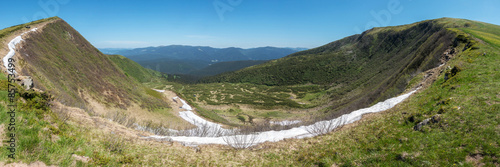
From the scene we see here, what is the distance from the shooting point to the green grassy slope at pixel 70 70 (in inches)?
926

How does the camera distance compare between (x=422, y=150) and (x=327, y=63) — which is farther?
(x=327, y=63)

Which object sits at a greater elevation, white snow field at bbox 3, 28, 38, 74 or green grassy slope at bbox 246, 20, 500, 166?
white snow field at bbox 3, 28, 38, 74

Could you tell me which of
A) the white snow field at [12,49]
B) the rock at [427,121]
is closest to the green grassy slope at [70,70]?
the white snow field at [12,49]

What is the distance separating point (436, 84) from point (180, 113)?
4238 centimetres

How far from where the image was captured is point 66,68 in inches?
1259

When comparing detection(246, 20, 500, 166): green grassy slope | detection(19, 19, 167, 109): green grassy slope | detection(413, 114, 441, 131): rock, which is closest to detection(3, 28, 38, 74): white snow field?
detection(19, 19, 167, 109): green grassy slope

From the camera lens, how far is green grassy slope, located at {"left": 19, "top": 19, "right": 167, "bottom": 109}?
77.2ft

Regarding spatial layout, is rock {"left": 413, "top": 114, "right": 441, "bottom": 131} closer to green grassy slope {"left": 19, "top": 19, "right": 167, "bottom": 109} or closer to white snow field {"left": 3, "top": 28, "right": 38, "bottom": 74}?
green grassy slope {"left": 19, "top": 19, "right": 167, "bottom": 109}

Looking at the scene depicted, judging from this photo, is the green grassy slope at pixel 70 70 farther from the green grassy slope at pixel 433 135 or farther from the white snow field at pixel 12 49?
the green grassy slope at pixel 433 135

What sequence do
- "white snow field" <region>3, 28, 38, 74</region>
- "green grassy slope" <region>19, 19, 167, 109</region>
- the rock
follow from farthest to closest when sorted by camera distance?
"green grassy slope" <region>19, 19, 167, 109</region> → "white snow field" <region>3, 28, 38, 74</region> → the rock

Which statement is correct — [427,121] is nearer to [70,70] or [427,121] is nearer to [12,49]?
[12,49]

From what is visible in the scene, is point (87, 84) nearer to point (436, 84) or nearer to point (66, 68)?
point (66, 68)

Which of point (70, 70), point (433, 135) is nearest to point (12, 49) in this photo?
point (70, 70)

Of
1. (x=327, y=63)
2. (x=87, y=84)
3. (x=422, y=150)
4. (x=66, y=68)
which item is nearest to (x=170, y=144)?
(x=422, y=150)
